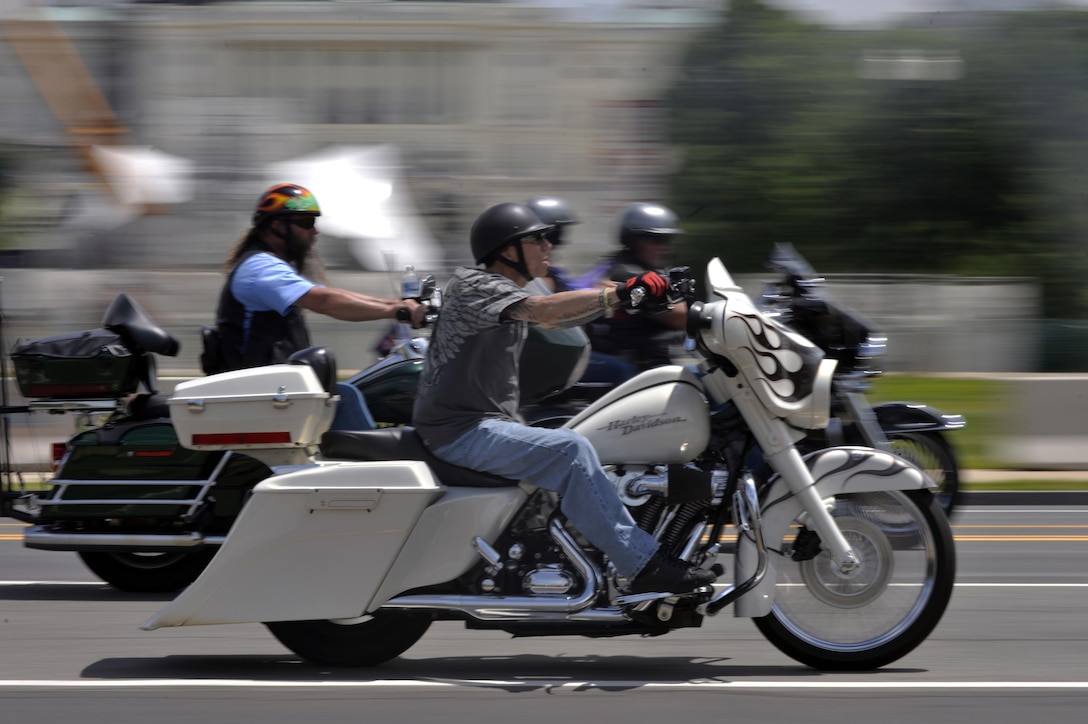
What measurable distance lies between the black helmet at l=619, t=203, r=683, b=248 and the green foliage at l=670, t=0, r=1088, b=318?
3023cm

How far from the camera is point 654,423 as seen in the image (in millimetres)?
5309

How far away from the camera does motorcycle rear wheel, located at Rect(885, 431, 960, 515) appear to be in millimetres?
9055

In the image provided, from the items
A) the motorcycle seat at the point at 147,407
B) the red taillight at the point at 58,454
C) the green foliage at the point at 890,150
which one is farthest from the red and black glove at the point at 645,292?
the green foliage at the point at 890,150

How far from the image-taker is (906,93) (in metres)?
41.4

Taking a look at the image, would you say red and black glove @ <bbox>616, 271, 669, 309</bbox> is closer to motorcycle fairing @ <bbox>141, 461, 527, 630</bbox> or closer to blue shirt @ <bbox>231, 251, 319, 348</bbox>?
motorcycle fairing @ <bbox>141, 461, 527, 630</bbox>

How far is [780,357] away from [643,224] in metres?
3.37

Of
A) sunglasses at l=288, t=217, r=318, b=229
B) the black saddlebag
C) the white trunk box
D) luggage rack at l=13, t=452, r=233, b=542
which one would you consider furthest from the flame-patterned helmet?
the white trunk box

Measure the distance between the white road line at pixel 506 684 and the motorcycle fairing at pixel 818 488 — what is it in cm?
30

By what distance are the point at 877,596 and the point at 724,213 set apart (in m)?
37.5

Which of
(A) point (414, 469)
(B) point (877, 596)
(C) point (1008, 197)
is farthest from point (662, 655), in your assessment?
(C) point (1008, 197)

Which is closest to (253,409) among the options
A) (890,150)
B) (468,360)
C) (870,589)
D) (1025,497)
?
(468,360)

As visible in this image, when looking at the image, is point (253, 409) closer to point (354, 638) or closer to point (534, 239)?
point (354, 638)

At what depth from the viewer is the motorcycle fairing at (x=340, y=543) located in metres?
5.36

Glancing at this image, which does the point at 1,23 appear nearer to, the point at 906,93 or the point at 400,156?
the point at 400,156
